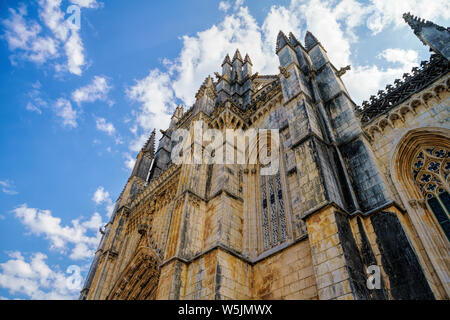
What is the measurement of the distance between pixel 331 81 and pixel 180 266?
25.4ft

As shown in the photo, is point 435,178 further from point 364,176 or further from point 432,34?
point 432,34

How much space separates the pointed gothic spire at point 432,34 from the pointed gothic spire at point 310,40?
13.0ft

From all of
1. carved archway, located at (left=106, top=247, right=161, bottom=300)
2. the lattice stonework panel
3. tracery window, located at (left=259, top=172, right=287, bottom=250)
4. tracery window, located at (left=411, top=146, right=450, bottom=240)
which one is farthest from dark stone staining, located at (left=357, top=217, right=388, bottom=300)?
carved archway, located at (left=106, top=247, right=161, bottom=300)

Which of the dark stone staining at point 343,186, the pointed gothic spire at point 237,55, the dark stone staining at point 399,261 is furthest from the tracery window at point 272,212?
the pointed gothic spire at point 237,55

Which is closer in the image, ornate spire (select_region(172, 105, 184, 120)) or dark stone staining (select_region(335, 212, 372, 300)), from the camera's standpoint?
dark stone staining (select_region(335, 212, 372, 300))

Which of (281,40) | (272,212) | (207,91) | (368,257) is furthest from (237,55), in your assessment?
(368,257)

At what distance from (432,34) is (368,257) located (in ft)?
22.7

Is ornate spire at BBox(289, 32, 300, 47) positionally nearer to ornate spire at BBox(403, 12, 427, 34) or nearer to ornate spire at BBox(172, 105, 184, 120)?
ornate spire at BBox(403, 12, 427, 34)

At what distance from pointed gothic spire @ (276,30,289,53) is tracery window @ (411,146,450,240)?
7383mm

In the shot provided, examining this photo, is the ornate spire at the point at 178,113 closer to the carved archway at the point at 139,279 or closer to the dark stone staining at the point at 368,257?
the carved archway at the point at 139,279

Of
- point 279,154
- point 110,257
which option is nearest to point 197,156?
point 279,154

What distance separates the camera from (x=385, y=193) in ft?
21.1

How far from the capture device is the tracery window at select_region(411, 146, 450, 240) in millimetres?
6332
